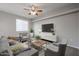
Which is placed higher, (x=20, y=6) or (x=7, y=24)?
(x=20, y=6)

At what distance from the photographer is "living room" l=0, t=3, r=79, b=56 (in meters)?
1.62

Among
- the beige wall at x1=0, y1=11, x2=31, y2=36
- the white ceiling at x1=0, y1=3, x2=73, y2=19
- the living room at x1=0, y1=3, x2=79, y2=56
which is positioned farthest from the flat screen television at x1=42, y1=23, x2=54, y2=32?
the beige wall at x1=0, y1=11, x2=31, y2=36

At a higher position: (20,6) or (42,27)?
(20,6)

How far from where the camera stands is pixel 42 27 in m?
1.86

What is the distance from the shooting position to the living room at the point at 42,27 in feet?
5.30

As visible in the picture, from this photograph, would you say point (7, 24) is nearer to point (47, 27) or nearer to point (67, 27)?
point (47, 27)

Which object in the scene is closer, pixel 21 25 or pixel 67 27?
pixel 67 27

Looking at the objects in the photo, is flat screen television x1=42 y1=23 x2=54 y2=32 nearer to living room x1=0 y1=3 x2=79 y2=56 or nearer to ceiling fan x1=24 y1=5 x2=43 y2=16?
living room x1=0 y1=3 x2=79 y2=56

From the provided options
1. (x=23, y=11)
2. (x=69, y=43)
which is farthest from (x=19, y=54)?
(x=69, y=43)

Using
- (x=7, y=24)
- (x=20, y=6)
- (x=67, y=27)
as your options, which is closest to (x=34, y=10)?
(x=20, y=6)

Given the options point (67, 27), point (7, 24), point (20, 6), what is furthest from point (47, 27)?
point (7, 24)

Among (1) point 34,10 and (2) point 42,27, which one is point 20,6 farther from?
(2) point 42,27

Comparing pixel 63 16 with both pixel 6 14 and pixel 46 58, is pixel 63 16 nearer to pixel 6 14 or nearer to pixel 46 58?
pixel 46 58

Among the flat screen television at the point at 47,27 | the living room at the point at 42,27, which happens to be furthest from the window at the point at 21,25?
the flat screen television at the point at 47,27
